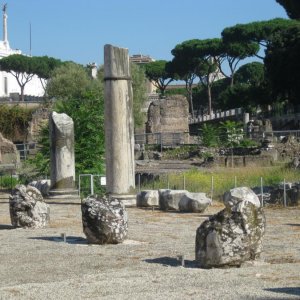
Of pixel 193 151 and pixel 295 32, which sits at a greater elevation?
pixel 295 32

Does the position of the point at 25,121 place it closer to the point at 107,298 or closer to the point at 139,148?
the point at 139,148

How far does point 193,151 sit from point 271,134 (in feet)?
16.7

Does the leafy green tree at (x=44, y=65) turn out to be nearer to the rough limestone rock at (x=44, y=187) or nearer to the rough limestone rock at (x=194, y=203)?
the rough limestone rock at (x=44, y=187)

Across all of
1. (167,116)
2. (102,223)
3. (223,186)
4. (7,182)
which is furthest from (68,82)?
(102,223)

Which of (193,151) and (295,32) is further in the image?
(295,32)

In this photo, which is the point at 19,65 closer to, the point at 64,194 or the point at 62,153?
the point at 62,153

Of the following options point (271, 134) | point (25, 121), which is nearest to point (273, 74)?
point (271, 134)

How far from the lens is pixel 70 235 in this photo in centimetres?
1291

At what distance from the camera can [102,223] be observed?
11.7 m

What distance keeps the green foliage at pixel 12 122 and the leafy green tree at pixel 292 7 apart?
17.2m

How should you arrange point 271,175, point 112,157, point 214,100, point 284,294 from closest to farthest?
1. point 284,294
2. point 112,157
3. point 271,175
4. point 214,100

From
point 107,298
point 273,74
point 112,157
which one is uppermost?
point 273,74

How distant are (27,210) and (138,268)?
5.22m

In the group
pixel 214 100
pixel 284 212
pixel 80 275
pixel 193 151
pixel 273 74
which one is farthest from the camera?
pixel 214 100
